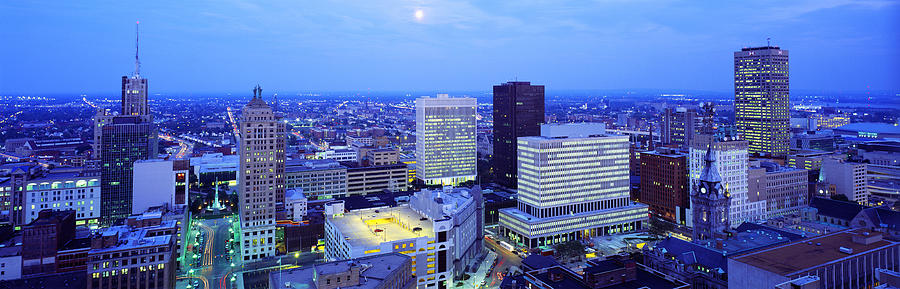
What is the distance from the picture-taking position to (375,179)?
445 ft

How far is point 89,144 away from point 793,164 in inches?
8188

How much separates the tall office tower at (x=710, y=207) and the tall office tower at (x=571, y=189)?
2414 centimetres

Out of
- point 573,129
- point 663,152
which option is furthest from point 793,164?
point 573,129

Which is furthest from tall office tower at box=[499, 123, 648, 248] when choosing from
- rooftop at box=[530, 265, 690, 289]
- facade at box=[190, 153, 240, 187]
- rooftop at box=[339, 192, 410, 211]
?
facade at box=[190, 153, 240, 187]

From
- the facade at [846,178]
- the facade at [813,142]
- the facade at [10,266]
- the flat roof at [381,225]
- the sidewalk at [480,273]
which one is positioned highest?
the facade at [813,142]

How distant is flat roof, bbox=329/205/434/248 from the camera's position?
70750 millimetres

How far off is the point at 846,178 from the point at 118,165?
146 metres

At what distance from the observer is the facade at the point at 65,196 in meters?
97.1

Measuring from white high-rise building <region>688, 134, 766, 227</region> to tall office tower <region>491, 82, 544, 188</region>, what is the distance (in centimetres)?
4913

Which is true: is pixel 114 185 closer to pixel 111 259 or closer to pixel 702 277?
pixel 111 259

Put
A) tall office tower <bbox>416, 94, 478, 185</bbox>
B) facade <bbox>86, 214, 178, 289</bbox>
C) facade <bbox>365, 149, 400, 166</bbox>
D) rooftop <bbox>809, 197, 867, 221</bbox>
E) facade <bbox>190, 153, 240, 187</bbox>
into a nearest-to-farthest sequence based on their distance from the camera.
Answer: facade <bbox>86, 214, 178, 289</bbox>, rooftop <bbox>809, 197, 867, 221</bbox>, facade <bbox>190, 153, 240, 187</bbox>, tall office tower <bbox>416, 94, 478, 185</bbox>, facade <bbox>365, 149, 400, 166</bbox>

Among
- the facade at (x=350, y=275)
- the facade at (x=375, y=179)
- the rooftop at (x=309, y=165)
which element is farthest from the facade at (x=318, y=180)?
the facade at (x=350, y=275)

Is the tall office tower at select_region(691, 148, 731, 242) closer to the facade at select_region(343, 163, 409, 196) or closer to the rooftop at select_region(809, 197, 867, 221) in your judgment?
the rooftop at select_region(809, 197, 867, 221)

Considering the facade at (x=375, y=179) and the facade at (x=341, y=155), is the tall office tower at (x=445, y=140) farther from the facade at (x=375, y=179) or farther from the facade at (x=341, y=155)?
the facade at (x=341, y=155)
